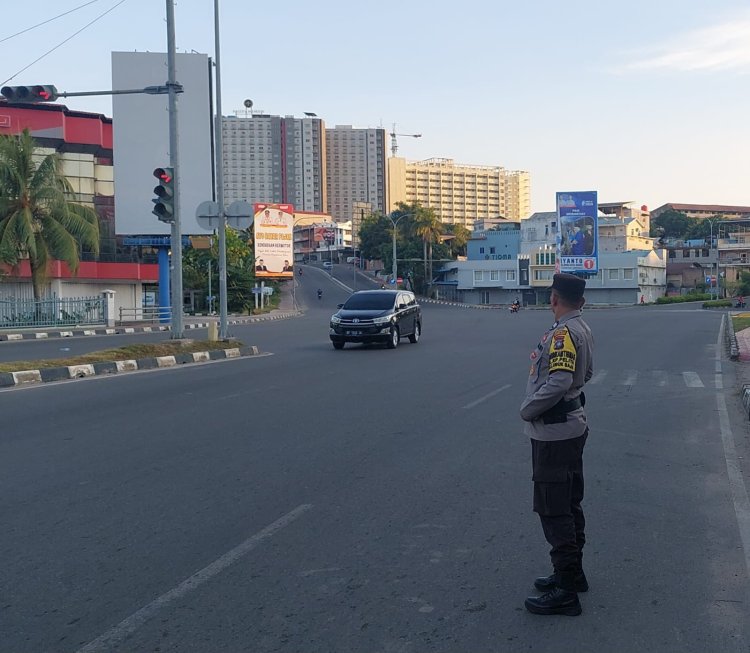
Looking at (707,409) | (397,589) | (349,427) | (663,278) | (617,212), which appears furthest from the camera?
(617,212)

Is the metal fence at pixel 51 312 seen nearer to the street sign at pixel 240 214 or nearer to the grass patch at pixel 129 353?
the street sign at pixel 240 214

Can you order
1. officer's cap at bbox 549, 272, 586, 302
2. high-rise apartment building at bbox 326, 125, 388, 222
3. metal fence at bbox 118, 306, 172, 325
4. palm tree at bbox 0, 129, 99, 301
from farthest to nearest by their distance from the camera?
1. high-rise apartment building at bbox 326, 125, 388, 222
2. metal fence at bbox 118, 306, 172, 325
3. palm tree at bbox 0, 129, 99, 301
4. officer's cap at bbox 549, 272, 586, 302

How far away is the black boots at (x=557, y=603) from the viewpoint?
4531 mm

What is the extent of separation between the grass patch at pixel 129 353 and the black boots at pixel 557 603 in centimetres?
1431

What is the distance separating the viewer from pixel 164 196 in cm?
1964

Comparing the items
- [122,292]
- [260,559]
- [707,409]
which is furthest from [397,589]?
[122,292]

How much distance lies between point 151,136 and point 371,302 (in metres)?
18.0

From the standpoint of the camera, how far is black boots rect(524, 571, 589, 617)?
179 inches

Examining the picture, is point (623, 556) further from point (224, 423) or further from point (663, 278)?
point (663, 278)

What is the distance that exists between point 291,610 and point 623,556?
88.5 inches

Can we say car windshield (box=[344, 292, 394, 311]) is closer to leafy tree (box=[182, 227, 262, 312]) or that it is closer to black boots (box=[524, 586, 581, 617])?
black boots (box=[524, 586, 581, 617])

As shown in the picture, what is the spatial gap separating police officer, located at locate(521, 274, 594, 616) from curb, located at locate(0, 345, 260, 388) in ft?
45.2

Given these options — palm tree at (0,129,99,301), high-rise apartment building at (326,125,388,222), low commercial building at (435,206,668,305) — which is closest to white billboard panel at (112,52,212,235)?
palm tree at (0,129,99,301)

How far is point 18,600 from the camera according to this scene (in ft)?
15.6
